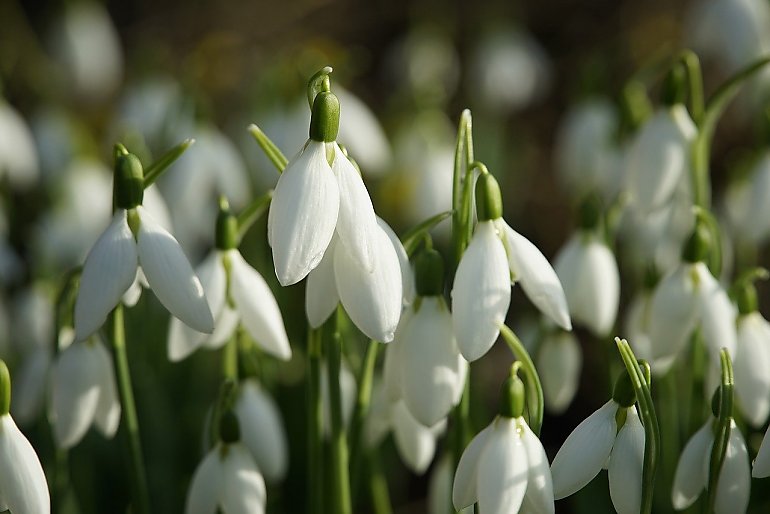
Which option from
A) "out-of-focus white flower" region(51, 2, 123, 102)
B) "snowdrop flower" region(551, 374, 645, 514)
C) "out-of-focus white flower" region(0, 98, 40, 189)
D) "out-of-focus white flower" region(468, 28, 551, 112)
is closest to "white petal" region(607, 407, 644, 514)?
"snowdrop flower" region(551, 374, 645, 514)

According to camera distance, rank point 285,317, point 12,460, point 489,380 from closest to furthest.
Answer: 1. point 12,460
2. point 285,317
3. point 489,380

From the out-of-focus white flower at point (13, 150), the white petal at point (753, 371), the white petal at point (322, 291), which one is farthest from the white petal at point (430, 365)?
the out-of-focus white flower at point (13, 150)

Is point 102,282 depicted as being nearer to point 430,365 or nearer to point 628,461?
point 430,365

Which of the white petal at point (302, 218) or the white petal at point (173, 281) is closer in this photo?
the white petal at point (302, 218)

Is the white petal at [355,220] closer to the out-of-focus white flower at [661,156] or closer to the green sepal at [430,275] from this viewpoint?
the green sepal at [430,275]

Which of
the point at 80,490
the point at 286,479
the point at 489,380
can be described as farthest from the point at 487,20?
the point at 80,490

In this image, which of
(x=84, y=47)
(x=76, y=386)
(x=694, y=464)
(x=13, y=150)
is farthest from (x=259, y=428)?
(x=84, y=47)

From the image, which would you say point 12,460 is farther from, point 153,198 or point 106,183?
point 106,183
